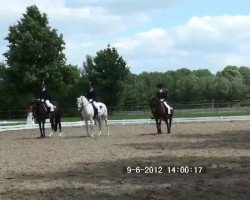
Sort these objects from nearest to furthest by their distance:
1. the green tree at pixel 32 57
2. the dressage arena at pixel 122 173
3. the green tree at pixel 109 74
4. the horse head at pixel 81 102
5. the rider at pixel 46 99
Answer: the dressage arena at pixel 122 173 → the horse head at pixel 81 102 → the rider at pixel 46 99 → the green tree at pixel 32 57 → the green tree at pixel 109 74

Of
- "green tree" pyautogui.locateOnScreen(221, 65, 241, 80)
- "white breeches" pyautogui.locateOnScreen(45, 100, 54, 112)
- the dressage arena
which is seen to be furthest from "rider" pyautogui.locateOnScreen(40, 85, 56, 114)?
"green tree" pyautogui.locateOnScreen(221, 65, 241, 80)

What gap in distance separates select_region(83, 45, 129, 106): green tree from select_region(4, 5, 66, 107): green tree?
21.5 feet

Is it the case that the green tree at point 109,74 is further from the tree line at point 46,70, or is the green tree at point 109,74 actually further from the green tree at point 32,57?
the green tree at point 32,57

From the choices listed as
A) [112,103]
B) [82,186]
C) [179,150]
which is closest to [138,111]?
[112,103]

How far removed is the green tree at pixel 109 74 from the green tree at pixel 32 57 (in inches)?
258

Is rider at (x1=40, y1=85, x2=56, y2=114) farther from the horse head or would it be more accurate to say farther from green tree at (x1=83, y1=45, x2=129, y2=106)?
green tree at (x1=83, y1=45, x2=129, y2=106)

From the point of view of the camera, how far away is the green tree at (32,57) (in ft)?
156

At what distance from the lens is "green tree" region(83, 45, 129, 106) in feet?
181

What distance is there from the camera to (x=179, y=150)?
1669 centimetres

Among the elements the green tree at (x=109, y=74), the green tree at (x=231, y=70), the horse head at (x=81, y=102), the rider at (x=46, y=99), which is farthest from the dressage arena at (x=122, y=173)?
the green tree at (x=231, y=70)

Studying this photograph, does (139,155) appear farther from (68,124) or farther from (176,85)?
(176,85)

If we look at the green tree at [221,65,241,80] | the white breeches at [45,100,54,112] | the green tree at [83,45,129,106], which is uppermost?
the green tree at [221,65,241,80]

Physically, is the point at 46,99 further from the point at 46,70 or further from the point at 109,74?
the point at 109,74

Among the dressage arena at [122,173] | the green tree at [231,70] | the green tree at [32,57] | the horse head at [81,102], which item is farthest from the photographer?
the green tree at [231,70]
